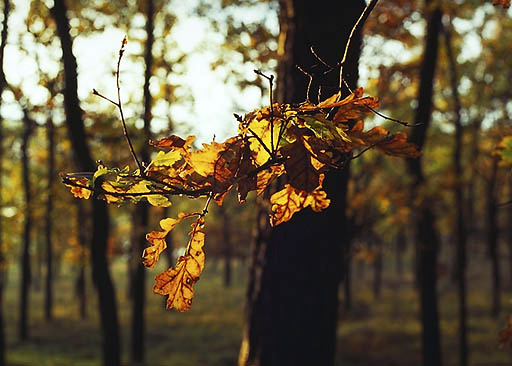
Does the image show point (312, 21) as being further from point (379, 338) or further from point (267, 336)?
point (379, 338)

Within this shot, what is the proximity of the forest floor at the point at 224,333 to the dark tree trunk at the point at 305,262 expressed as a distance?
5.91 meters

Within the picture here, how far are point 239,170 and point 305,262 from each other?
1363 millimetres

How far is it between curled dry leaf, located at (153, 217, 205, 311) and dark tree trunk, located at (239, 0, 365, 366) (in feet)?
4.02

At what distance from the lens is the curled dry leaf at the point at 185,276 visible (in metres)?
0.91

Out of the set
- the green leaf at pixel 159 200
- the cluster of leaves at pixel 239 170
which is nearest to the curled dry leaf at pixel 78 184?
the cluster of leaves at pixel 239 170

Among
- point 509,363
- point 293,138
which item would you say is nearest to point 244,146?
point 293,138

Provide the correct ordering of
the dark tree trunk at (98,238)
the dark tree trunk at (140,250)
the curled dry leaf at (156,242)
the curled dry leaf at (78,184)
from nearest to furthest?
1. the curled dry leaf at (78,184)
2. the curled dry leaf at (156,242)
3. the dark tree trunk at (98,238)
4. the dark tree trunk at (140,250)

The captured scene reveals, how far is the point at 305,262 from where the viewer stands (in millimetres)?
2166

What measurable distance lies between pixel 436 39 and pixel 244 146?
5.73m

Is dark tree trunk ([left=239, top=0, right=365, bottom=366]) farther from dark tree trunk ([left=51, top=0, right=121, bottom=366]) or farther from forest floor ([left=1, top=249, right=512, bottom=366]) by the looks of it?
forest floor ([left=1, top=249, right=512, bottom=366])

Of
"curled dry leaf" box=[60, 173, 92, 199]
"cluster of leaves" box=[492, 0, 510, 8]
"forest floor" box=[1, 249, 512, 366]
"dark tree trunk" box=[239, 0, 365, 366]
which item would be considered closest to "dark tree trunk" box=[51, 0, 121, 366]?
"dark tree trunk" box=[239, 0, 365, 366]

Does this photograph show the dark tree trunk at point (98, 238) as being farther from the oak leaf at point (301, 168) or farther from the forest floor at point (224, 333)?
the forest floor at point (224, 333)

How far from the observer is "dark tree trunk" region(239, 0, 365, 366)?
216cm

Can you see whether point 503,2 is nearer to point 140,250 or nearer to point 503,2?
point 503,2
